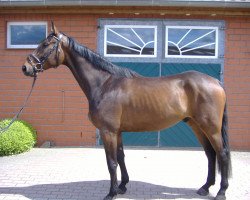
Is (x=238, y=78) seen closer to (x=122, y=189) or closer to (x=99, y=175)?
(x=99, y=175)

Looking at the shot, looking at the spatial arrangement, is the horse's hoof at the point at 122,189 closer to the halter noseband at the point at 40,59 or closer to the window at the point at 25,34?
the halter noseband at the point at 40,59

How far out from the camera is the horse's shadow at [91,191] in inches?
179

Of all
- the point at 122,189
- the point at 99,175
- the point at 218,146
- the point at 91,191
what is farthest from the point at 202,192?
the point at 99,175

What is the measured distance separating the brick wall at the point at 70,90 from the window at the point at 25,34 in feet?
0.48

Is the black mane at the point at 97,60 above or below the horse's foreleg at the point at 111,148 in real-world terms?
above

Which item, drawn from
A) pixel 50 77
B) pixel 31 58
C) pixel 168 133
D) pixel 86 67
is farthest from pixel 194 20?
pixel 31 58

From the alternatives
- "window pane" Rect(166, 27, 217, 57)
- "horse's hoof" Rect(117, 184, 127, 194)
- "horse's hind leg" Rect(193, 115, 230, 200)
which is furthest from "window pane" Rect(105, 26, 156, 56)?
"horse's hoof" Rect(117, 184, 127, 194)

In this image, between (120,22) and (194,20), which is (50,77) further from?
(194,20)

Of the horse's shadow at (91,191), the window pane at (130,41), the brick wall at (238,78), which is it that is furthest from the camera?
the window pane at (130,41)

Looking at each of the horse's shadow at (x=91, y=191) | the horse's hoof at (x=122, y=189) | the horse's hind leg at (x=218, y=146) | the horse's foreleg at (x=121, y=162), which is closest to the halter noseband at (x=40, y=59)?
the horse's foreleg at (x=121, y=162)

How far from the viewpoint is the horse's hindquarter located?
432cm

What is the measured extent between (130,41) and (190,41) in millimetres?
1526

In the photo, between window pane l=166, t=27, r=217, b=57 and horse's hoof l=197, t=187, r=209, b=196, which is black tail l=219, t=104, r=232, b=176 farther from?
window pane l=166, t=27, r=217, b=57

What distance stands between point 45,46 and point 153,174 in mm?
2989
